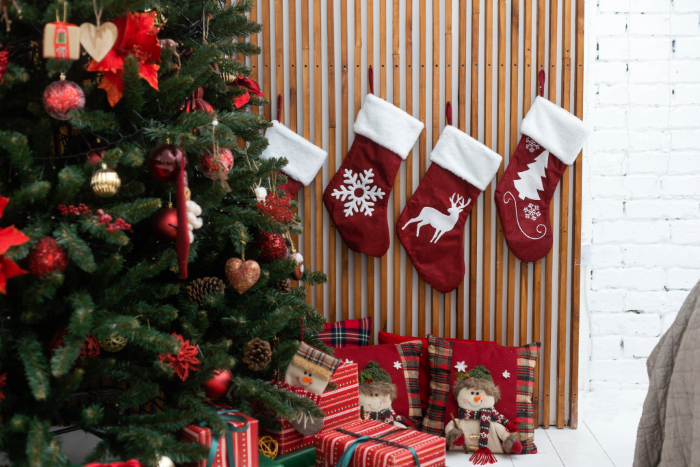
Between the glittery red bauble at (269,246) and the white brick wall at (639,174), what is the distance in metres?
1.60

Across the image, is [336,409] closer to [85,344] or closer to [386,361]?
[386,361]

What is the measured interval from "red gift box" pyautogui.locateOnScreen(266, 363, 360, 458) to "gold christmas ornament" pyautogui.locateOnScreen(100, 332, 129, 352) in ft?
2.29

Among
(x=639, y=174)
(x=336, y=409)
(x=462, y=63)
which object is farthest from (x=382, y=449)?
(x=639, y=174)

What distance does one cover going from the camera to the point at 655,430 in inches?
55.8

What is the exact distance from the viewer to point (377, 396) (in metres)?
2.05

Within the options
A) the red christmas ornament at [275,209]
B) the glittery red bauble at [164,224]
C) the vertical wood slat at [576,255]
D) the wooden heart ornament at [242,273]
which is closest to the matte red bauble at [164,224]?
the glittery red bauble at [164,224]

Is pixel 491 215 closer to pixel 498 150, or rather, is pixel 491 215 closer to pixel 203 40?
pixel 498 150

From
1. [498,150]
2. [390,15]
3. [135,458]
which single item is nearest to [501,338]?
[498,150]

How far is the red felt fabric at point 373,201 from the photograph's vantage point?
2285 millimetres

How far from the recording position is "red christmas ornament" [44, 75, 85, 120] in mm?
1058

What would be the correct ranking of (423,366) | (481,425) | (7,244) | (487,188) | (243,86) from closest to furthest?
(7,244), (243,86), (481,425), (423,366), (487,188)

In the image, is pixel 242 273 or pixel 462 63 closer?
pixel 242 273

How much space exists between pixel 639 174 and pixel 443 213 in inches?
37.5

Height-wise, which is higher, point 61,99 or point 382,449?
point 61,99
